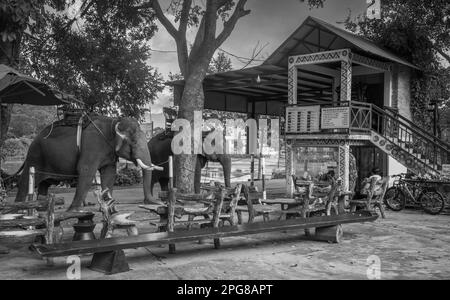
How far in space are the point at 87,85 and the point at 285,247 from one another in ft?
40.8

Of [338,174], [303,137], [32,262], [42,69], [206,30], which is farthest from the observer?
[42,69]

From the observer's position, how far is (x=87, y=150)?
10422mm

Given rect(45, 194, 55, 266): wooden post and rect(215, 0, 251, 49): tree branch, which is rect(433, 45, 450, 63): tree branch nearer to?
rect(215, 0, 251, 49): tree branch

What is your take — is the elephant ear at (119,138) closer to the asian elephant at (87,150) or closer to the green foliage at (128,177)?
the asian elephant at (87,150)

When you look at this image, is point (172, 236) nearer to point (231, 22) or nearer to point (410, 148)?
point (231, 22)

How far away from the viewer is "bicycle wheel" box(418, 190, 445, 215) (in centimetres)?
1324

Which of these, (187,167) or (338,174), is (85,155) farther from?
(338,174)

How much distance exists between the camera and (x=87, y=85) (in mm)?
18625

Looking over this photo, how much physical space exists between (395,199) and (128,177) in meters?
13.4

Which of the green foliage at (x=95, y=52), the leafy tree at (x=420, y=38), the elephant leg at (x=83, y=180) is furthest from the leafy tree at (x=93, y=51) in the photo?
the leafy tree at (x=420, y=38)

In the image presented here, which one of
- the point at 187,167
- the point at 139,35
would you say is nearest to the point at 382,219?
the point at 187,167

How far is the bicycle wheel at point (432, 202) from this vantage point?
13242mm

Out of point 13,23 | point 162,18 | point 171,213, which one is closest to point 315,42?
point 162,18

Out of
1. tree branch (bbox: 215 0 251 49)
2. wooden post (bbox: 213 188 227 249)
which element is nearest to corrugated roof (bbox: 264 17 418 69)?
tree branch (bbox: 215 0 251 49)
